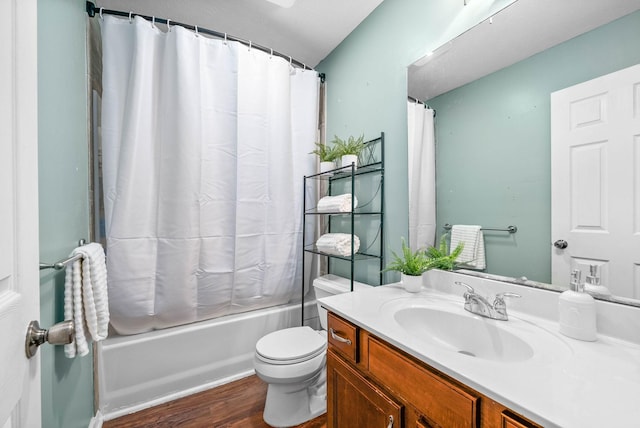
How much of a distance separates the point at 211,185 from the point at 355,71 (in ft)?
4.04

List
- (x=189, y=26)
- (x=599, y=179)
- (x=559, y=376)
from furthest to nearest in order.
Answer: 1. (x=189, y=26)
2. (x=599, y=179)
3. (x=559, y=376)

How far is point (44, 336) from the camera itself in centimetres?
52

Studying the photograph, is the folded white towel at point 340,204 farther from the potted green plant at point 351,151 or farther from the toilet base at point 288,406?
the toilet base at point 288,406

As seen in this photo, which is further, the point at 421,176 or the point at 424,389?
the point at 421,176

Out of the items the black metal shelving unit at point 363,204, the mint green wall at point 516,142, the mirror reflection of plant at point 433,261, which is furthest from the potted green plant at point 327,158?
the mirror reflection of plant at point 433,261

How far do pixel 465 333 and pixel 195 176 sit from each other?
158 centimetres

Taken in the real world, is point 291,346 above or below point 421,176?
below

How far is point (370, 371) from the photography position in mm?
862

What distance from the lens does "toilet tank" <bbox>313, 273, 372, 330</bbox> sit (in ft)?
5.26

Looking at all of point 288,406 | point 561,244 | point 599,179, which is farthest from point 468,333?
point 288,406

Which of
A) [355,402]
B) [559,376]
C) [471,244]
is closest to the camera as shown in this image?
[559,376]

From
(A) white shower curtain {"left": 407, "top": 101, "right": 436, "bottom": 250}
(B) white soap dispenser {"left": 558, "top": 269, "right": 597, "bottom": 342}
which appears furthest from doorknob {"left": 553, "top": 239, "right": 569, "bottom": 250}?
(A) white shower curtain {"left": 407, "top": 101, "right": 436, "bottom": 250}

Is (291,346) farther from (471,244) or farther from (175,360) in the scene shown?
(471,244)

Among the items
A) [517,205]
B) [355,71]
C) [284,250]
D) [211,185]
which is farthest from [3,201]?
[355,71]
